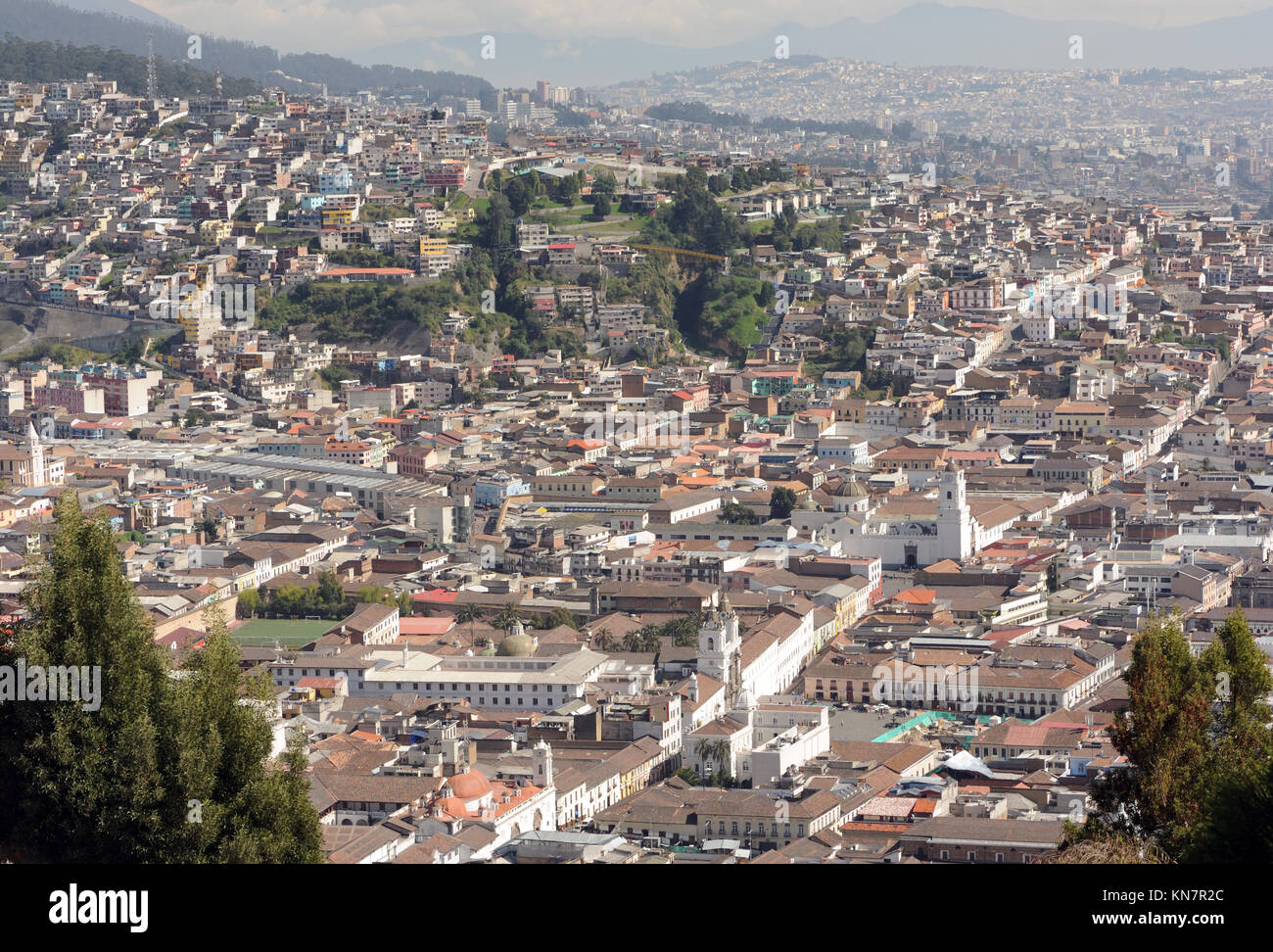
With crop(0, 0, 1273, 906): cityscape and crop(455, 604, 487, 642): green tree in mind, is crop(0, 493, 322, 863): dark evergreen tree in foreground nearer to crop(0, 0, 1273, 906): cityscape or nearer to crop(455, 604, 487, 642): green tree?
crop(0, 0, 1273, 906): cityscape

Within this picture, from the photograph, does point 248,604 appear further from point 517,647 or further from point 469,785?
point 469,785

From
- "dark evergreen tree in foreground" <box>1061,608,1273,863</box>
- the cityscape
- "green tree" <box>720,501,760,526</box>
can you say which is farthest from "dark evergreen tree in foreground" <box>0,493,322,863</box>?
"green tree" <box>720,501,760,526</box>

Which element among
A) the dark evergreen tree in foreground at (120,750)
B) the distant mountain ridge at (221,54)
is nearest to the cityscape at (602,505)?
the dark evergreen tree in foreground at (120,750)

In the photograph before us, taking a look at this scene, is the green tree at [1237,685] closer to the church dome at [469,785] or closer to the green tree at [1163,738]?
the green tree at [1163,738]

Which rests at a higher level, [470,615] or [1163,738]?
[1163,738]

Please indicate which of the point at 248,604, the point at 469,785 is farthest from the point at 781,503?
the point at 469,785

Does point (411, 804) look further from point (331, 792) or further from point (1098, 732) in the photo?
point (1098, 732)
